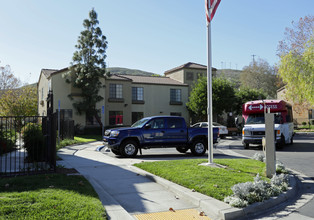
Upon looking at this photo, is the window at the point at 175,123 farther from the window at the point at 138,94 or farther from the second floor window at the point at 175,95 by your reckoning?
the second floor window at the point at 175,95

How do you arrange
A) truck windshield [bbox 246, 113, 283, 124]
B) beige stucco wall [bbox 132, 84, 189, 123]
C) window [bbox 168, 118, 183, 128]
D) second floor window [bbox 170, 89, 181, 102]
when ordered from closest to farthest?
window [bbox 168, 118, 183, 128], truck windshield [bbox 246, 113, 283, 124], beige stucco wall [bbox 132, 84, 189, 123], second floor window [bbox 170, 89, 181, 102]

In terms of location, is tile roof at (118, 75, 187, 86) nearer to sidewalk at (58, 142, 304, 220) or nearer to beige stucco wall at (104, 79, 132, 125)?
beige stucco wall at (104, 79, 132, 125)

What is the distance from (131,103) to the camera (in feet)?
120

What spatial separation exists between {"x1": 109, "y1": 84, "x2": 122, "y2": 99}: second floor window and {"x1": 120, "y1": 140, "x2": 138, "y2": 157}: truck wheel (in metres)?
21.9

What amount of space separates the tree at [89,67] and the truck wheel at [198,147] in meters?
18.9

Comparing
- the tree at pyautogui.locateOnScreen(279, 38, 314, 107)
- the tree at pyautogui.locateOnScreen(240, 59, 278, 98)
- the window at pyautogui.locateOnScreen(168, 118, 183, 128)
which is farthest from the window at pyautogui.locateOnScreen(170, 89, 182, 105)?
the tree at pyautogui.locateOnScreen(240, 59, 278, 98)

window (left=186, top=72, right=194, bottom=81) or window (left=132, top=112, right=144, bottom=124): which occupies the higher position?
window (left=186, top=72, right=194, bottom=81)

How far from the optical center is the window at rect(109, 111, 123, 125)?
114 feet

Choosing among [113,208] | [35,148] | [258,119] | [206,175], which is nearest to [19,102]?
[35,148]

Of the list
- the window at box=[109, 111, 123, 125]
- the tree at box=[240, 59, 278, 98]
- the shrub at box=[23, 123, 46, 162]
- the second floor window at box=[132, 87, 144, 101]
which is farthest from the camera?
the tree at box=[240, 59, 278, 98]

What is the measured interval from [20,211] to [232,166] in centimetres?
686

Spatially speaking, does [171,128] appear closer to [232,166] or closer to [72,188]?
[232,166]

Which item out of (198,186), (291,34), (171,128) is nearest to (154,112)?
(291,34)

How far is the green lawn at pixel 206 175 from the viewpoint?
6520mm
